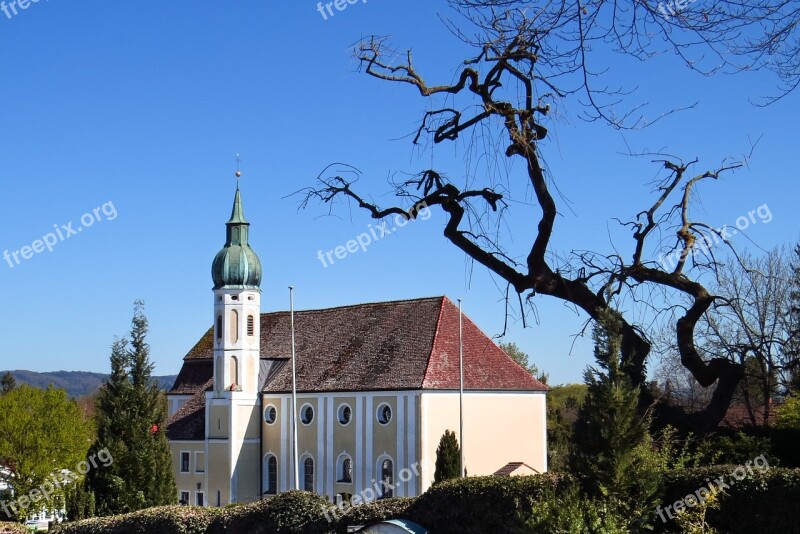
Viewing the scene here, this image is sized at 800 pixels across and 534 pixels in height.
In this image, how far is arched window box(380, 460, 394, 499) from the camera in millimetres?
49281

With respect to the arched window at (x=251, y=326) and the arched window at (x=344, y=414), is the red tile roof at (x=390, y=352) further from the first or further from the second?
the arched window at (x=251, y=326)

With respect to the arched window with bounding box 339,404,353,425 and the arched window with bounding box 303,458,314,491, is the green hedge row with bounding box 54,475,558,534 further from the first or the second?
the arched window with bounding box 303,458,314,491

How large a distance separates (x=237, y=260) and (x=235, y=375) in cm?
726

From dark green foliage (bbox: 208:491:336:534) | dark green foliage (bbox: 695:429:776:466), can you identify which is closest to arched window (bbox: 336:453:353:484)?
dark green foliage (bbox: 208:491:336:534)

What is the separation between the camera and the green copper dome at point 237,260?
192 ft

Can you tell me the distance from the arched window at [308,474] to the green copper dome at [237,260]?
11.7 meters

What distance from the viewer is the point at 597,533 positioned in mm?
12688

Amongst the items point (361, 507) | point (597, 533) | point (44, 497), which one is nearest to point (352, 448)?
point (44, 497)

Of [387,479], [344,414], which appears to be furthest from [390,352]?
[387,479]

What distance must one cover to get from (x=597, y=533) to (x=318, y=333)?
47.8 metres

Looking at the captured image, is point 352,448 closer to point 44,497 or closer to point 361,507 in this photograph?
point 44,497

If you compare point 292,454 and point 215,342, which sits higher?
point 215,342

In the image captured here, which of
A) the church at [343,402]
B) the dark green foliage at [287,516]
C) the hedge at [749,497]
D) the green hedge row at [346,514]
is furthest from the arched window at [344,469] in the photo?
the hedge at [749,497]

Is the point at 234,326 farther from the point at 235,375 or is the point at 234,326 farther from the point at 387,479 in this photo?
the point at 387,479
